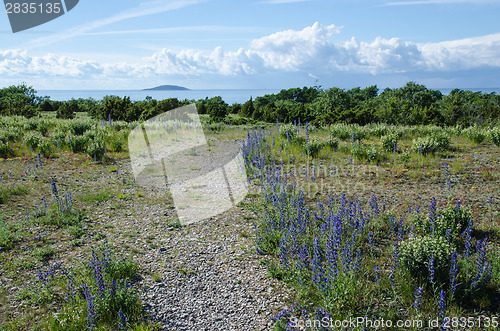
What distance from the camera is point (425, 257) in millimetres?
4207

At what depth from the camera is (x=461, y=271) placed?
4203mm

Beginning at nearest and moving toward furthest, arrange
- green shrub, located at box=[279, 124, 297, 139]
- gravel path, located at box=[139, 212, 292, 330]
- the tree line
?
gravel path, located at box=[139, 212, 292, 330]
green shrub, located at box=[279, 124, 297, 139]
the tree line

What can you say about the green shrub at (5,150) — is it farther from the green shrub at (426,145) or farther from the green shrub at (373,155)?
the green shrub at (426,145)

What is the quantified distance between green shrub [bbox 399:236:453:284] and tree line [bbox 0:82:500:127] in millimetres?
13532

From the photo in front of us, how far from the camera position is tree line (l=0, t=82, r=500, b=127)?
79.2 ft

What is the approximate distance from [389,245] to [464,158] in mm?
7068

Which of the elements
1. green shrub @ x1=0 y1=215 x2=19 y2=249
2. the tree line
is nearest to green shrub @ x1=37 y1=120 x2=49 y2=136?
the tree line

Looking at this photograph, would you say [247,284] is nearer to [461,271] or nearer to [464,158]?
[461,271]

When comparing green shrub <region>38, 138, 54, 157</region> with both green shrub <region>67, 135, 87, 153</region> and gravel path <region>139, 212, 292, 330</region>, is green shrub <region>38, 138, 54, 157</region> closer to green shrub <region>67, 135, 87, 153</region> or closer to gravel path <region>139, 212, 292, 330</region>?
green shrub <region>67, 135, 87, 153</region>

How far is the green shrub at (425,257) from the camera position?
4172 mm

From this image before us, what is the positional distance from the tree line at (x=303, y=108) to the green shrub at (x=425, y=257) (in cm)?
1353

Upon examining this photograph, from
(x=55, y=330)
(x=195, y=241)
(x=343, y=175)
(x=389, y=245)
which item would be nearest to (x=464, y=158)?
(x=343, y=175)
